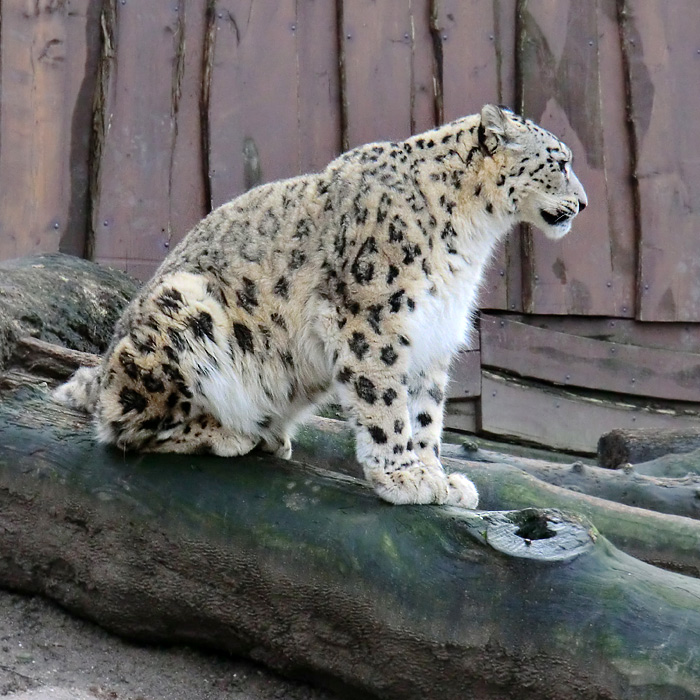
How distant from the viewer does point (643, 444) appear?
21.0 feet

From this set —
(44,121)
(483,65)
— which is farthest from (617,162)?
(44,121)

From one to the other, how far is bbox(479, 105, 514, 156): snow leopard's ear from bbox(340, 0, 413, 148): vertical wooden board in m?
2.58

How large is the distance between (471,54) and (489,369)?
2111mm

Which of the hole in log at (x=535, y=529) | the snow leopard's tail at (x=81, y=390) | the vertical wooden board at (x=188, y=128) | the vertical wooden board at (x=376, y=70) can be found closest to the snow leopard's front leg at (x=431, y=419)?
the hole in log at (x=535, y=529)

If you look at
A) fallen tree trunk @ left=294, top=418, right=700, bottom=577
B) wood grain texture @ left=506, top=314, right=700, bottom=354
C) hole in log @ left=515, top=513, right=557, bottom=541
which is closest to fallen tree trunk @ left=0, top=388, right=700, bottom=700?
hole in log @ left=515, top=513, right=557, bottom=541

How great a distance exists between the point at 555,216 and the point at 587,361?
296cm

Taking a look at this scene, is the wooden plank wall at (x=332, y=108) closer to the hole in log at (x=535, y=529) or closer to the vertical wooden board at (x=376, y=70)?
the vertical wooden board at (x=376, y=70)

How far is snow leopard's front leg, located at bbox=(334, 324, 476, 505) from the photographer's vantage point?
4078mm

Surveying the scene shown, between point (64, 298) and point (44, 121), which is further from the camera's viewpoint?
point (44, 121)

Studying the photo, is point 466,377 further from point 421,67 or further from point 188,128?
point 188,128

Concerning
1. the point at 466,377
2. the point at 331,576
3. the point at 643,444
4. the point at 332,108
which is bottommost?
the point at 331,576

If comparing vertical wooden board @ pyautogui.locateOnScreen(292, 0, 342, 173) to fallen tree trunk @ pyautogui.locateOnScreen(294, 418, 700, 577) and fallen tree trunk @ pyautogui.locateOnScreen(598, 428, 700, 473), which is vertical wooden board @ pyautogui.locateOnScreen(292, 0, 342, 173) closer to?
fallen tree trunk @ pyautogui.locateOnScreen(294, 418, 700, 577)

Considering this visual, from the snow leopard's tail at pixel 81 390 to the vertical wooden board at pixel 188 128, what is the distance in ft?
7.73

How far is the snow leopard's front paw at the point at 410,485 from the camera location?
397cm
